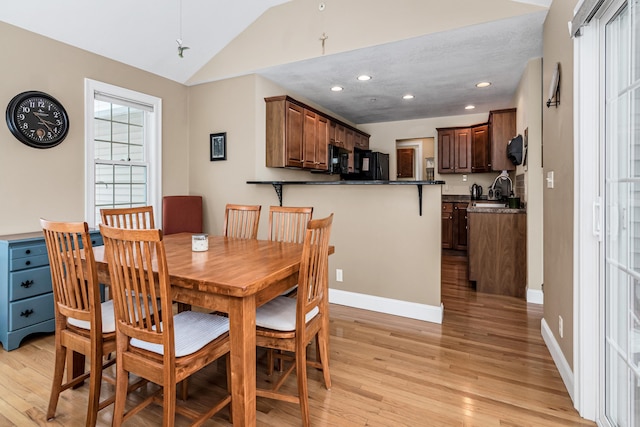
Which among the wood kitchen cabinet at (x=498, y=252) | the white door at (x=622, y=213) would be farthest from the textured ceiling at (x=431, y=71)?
the wood kitchen cabinet at (x=498, y=252)

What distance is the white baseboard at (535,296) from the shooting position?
3609 mm

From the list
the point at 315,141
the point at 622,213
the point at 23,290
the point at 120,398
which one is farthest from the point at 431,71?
the point at 23,290

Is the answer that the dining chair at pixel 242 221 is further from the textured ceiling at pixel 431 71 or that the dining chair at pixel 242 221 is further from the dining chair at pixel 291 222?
the textured ceiling at pixel 431 71

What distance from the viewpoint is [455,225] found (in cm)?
612

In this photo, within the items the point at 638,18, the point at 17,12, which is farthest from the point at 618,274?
the point at 17,12

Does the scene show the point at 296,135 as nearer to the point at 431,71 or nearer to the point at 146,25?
the point at 431,71

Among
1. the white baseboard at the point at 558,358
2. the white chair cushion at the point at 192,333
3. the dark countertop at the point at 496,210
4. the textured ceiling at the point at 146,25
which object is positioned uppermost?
the textured ceiling at the point at 146,25

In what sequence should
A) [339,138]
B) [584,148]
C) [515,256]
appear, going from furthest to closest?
[339,138], [515,256], [584,148]

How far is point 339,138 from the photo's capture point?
5559 millimetres

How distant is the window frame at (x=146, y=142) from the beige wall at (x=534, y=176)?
4229mm

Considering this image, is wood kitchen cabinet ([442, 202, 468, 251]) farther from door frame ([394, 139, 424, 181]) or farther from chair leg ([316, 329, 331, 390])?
chair leg ([316, 329, 331, 390])

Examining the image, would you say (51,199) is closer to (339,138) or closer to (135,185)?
(135,185)

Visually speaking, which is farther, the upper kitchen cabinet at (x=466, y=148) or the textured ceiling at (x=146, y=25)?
the upper kitchen cabinet at (x=466, y=148)

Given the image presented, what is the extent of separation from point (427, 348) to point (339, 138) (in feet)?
12.3
